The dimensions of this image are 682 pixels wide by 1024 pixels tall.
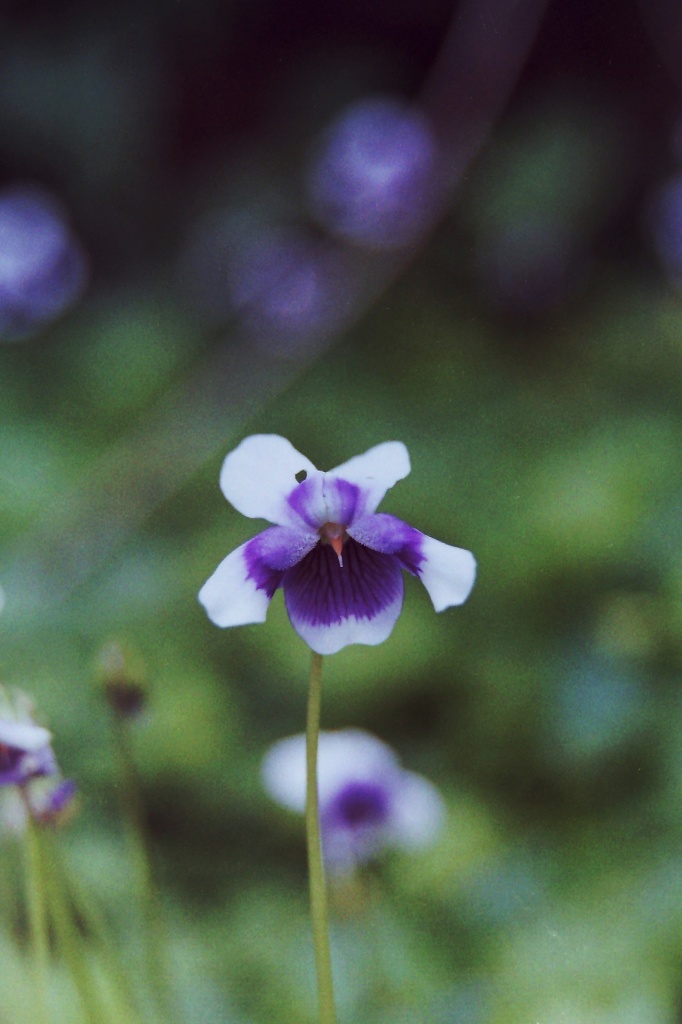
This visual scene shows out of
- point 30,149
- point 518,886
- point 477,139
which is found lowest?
point 518,886

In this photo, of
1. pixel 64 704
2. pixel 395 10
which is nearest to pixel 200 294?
pixel 395 10

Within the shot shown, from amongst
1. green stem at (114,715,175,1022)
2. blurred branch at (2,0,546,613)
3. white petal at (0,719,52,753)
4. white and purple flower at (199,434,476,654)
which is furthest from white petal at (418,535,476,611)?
blurred branch at (2,0,546,613)

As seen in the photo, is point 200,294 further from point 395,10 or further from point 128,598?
point 128,598

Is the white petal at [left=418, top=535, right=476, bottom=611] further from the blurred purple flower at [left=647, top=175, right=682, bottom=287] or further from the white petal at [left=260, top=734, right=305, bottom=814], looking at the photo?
the blurred purple flower at [left=647, top=175, right=682, bottom=287]

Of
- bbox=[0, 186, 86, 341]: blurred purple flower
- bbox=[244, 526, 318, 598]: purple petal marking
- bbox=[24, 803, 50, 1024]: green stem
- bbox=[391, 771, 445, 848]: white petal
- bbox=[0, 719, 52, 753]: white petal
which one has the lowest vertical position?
bbox=[24, 803, 50, 1024]: green stem

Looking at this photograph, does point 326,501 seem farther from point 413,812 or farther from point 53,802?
point 413,812

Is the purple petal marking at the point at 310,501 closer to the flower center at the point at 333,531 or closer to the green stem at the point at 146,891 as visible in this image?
the flower center at the point at 333,531

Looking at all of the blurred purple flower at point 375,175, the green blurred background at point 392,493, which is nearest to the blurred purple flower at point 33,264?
the green blurred background at point 392,493
